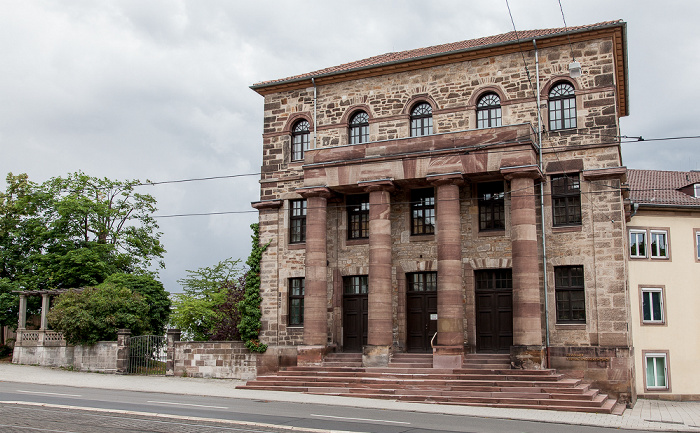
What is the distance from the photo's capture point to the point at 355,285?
28.7 meters

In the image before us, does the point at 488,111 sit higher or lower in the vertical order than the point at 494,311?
higher

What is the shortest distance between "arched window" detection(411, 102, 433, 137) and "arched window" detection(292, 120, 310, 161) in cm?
482

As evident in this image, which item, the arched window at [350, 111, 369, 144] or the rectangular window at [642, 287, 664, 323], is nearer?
the arched window at [350, 111, 369, 144]

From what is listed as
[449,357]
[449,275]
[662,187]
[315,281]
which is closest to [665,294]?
[662,187]

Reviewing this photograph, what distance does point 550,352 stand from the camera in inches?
956

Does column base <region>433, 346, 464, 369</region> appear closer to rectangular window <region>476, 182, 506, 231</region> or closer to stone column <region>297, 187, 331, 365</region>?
stone column <region>297, 187, 331, 365</region>

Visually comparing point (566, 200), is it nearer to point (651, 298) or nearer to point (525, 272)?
point (525, 272)

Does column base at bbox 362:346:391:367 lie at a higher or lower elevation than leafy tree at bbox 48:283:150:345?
lower

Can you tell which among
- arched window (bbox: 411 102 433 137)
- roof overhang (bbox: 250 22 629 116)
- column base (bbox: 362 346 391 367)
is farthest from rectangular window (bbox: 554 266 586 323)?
roof overhang (bbox: 250 22 629 116)

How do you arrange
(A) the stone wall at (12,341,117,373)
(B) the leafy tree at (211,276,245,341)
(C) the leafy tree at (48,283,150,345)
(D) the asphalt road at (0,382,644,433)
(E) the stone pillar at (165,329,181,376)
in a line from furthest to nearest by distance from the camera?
(B) the leafy tree at (211,276,245,341), (C) the leafy tree at (48,283,150,345), (A) the stone wall at (12,341,117,373), (E) the stone pillar at (165,329,181,376), (D) the asphalt road at (0,382,644,433)

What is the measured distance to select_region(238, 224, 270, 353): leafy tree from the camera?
29.1 m

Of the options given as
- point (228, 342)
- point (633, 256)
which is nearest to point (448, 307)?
point (228, 342)

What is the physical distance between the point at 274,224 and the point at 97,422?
1599 centimetres

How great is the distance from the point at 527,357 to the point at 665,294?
39.3 ft
